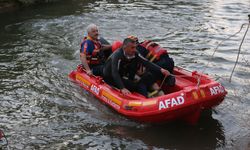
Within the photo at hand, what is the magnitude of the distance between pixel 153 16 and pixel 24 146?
1103 centimetres

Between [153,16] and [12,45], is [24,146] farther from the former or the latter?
[153,16]

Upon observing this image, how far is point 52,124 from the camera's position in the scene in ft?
24.8

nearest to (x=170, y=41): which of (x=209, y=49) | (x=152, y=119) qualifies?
(x=209, y=49)

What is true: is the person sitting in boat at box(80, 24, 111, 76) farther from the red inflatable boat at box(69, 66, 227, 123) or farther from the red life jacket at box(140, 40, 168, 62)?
the red life jacket at box(140, 40, 168, 62)

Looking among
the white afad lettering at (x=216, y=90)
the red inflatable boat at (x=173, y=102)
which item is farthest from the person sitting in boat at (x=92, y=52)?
the white afad lettering at (x=216, y=90)

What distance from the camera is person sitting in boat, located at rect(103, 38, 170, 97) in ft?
24.9

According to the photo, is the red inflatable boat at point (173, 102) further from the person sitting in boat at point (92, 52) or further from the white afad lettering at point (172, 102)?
the person sitting in boat at point (92, 52)

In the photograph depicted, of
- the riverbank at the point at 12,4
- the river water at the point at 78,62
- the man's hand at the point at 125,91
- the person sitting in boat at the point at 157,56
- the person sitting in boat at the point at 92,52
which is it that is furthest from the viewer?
the riverbank at the point at 12,4

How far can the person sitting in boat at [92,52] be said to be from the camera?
29.3ft

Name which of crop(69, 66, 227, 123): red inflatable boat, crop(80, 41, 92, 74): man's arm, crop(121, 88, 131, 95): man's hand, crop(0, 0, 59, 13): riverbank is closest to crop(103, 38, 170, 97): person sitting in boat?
crop(121, 88, 131, 95): man's hand

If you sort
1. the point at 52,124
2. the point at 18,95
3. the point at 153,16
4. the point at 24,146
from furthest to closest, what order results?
1. the point at 153,16
2. the point at 18,95
3. the point at 52,124
4. the point at 24,146

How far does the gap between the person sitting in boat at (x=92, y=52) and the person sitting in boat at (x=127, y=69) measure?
2.82ft

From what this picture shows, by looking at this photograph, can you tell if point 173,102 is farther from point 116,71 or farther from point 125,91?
point 116,71

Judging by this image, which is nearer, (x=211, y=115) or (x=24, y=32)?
(x=211, y=115)
